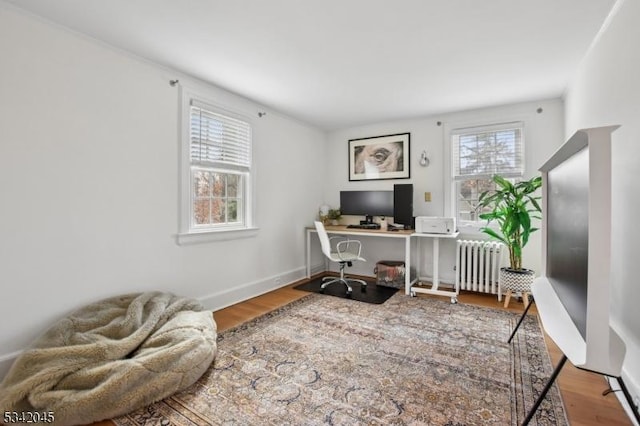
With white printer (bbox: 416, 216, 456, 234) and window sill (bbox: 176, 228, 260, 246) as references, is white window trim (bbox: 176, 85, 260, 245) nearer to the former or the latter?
Answer: window sill (bbox: 176, 228, 260, 246)

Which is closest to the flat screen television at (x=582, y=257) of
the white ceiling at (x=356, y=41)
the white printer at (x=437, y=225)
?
the white ceiling at (x=356, y=41)

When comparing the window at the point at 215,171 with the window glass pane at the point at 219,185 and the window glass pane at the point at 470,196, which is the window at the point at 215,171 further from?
the window glass pane at the point at 470,196

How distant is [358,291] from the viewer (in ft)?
12.8

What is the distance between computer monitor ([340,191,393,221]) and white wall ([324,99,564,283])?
20cm

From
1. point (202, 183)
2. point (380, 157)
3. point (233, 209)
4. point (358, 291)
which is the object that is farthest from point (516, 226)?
point (202, 183)

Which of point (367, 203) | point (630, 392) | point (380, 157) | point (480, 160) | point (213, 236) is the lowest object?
point (630, 392)

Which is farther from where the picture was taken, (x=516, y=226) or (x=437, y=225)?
(x=437, y=225)

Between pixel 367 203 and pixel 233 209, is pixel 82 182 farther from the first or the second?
pixel 367 203

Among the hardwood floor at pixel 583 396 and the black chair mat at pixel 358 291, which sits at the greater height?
the black chair mat at pixel 358 291

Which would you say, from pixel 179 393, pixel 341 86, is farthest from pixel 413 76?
pixel 179 393

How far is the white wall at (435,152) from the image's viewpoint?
3561 millimetres

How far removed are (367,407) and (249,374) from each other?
0.80 metres

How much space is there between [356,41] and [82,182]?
2.32 meters

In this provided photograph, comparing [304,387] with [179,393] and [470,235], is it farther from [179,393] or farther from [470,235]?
[470,235]
